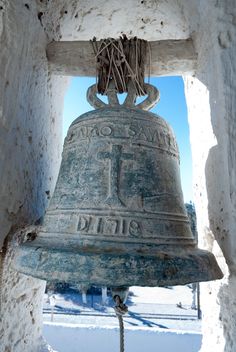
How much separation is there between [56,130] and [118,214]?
0.67 metres

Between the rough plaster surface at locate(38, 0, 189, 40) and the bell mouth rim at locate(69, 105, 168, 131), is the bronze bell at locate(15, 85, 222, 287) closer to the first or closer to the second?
the bell mouth rim at locate(69, 105, 168, 131)

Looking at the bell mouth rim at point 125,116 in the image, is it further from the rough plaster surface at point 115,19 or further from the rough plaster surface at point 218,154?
the rough plaster surface at point 115,19

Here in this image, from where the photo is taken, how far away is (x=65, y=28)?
1.21m

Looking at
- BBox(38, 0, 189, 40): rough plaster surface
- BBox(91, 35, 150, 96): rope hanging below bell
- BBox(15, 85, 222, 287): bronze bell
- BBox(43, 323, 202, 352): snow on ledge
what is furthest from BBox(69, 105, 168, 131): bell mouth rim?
BBox(43, 323, 202, 352): snow on ledge

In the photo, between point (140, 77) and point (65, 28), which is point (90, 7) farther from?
point (140, 77)

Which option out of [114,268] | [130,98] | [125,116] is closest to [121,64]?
[130,98]

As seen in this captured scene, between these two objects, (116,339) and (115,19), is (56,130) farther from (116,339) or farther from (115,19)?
(116,339)

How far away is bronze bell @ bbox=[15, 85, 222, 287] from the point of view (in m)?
0.52

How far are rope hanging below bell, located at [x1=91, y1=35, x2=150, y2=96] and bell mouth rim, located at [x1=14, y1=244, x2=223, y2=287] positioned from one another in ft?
1.78

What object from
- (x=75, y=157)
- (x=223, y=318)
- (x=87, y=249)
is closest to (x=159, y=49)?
(x=75, y=157)

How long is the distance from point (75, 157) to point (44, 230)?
20 cm

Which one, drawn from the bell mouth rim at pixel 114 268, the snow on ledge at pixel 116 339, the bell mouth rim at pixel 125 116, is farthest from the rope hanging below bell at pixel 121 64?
the snow on ledge at pixel 116 339

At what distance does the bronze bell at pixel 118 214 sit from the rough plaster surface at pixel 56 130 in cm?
14

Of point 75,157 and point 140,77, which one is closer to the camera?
point 75,157
